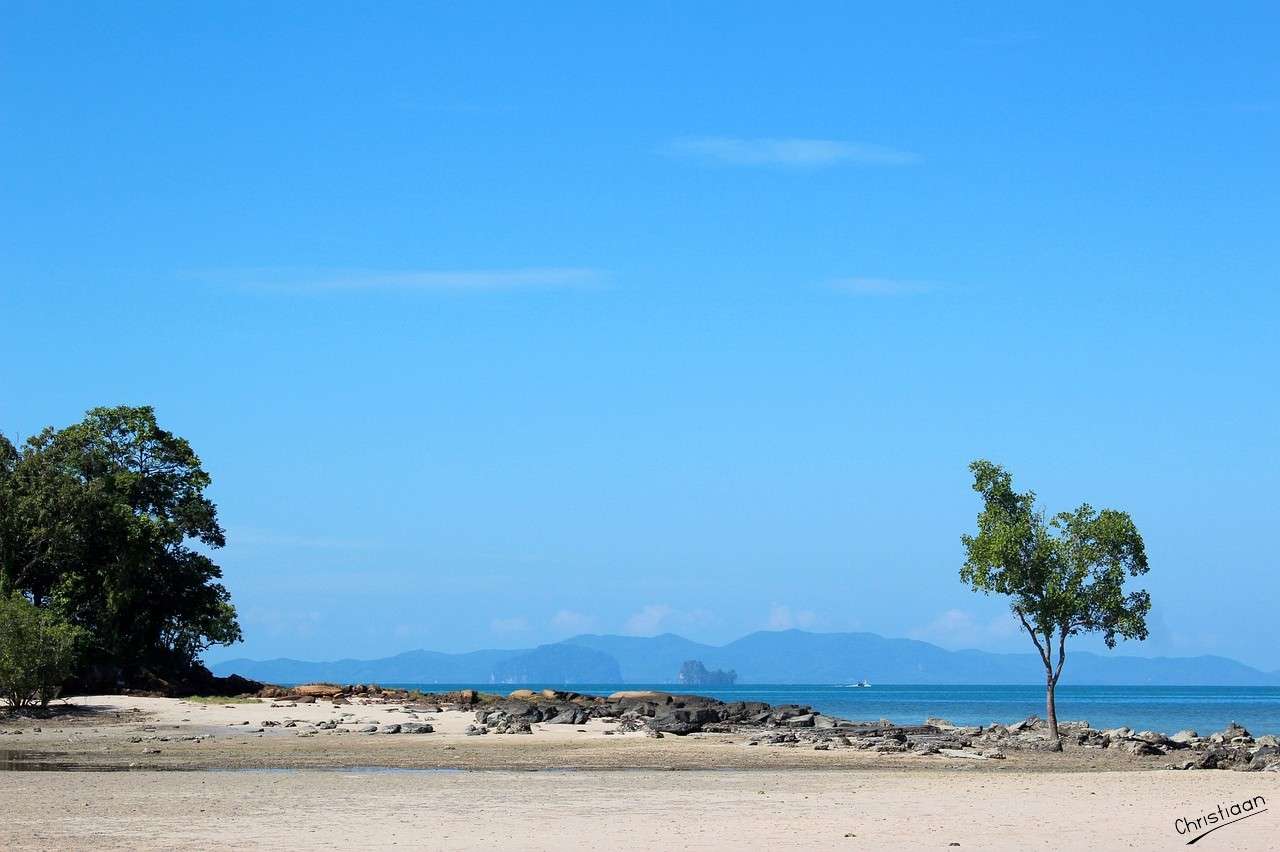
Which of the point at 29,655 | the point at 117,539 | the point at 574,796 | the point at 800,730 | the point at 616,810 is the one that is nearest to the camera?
the point at 616,810

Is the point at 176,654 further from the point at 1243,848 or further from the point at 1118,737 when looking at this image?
the point at 1243,848

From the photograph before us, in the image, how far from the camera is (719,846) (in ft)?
59.5

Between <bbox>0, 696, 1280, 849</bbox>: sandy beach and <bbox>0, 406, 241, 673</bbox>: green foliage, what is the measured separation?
18259 mm

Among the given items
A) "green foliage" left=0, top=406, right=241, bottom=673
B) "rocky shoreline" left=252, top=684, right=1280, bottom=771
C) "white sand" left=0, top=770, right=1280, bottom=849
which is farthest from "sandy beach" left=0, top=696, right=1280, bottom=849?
"green foliage" left=0, top=406, right=241, bottom=673

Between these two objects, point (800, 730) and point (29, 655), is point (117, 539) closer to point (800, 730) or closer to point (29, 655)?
point (29, 655)

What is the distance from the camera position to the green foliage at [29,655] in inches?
1843

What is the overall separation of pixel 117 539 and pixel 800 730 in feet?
106

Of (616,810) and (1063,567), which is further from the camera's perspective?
(1063,567)

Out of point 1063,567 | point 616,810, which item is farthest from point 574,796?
point 1063,567

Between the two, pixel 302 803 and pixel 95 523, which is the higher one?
pixel 95 523

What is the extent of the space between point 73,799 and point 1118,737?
1363 inches

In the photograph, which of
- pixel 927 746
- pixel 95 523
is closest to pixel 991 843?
pixel 927 746

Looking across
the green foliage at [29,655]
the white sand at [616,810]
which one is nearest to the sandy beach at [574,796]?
the white sand at [616,810]

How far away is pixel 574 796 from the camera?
81.0 ft
